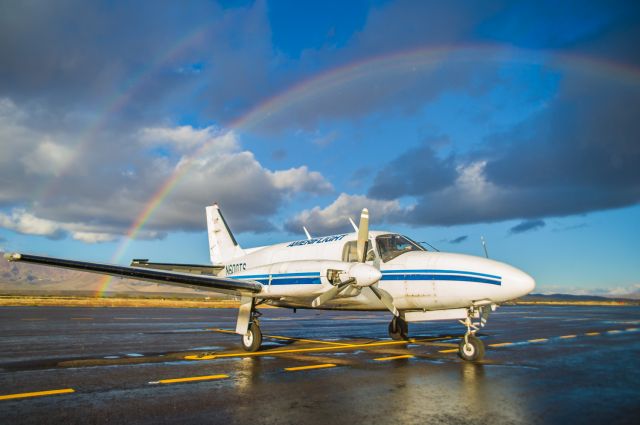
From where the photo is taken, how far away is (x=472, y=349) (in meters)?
11.3

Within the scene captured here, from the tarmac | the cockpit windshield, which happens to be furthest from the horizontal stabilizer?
the cockpit windshield

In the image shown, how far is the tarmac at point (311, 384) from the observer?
6117 mm

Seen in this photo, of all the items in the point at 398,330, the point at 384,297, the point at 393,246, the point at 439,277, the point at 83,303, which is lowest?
the point at 398,330

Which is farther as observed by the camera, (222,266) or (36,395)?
(222,266)

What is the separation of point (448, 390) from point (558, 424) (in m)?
2.29

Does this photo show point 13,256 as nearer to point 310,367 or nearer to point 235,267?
point 310,367

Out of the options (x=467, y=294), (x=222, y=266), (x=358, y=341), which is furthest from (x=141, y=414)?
(x=222, y=266)

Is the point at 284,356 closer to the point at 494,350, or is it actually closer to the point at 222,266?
the point at 494,350

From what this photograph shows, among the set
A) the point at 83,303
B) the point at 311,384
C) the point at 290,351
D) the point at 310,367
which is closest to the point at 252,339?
the point at 290,351

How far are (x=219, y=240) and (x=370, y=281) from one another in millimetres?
11560

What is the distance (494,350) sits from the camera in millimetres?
13875

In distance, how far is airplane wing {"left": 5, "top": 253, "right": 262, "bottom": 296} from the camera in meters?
11.6

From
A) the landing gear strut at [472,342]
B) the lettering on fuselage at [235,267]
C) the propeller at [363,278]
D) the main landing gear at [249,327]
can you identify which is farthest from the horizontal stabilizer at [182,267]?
the landing gear strut at [472,342]

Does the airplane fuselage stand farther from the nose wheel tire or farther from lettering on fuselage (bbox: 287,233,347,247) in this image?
the nose wheel tire
